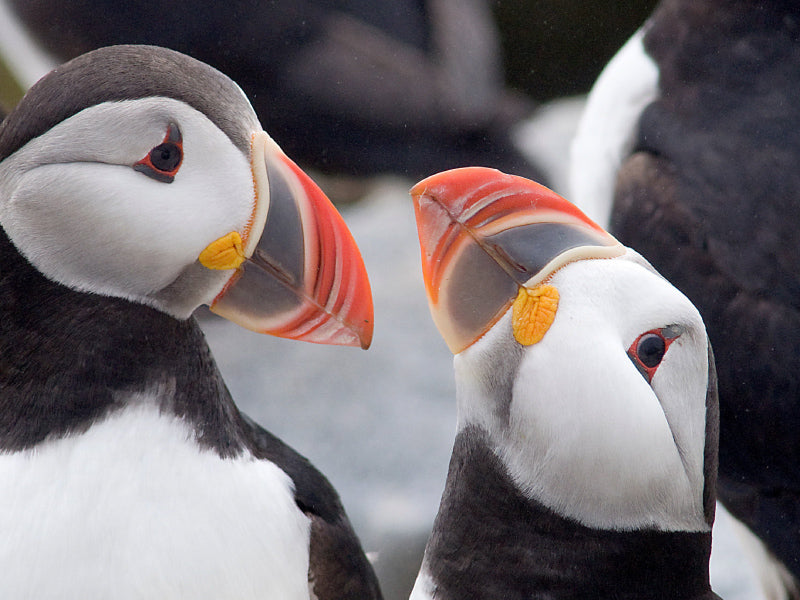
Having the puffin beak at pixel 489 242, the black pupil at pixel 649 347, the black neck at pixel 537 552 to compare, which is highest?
the puffin beak at pixel 489 242

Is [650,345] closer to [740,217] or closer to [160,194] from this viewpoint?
[160,194]

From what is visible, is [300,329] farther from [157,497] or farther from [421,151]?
[421,151]

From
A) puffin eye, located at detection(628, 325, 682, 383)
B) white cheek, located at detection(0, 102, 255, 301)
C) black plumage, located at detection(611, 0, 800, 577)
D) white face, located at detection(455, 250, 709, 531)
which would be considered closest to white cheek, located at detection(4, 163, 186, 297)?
white cheek, located at detection(0, 102, 255, 301)

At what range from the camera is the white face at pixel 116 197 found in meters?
1.87

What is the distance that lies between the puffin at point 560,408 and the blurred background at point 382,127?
1434mm

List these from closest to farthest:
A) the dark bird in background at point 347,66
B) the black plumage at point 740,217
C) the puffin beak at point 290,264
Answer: the puffin beak at point 290,264 < the black plumage at point 740,217 < the dark bird in background at point 347,66

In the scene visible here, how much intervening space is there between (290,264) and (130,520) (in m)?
0.55

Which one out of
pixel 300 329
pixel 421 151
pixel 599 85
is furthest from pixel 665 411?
pixel 421 151

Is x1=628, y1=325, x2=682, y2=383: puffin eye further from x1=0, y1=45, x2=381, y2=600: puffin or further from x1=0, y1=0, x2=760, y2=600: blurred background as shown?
x1=0, y1=0, x2=760, y2=600: blurred background

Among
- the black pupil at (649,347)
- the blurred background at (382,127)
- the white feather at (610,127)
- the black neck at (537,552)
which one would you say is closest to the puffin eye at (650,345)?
the black pupil at (649,347)

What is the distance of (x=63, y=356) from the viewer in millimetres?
1966

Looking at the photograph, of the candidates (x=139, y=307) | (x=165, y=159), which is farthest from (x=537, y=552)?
(x=165, y=159)

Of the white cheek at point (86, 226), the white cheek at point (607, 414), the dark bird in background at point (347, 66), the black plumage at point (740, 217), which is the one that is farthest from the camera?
the dark bird in background at point (347, 66)

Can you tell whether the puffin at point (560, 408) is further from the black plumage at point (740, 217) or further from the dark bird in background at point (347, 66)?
the dark bird in background at point (347, 66)
